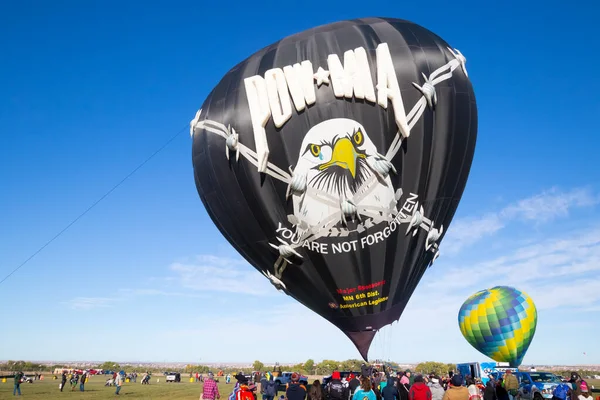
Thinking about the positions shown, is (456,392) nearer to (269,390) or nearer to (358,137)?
(269,390)

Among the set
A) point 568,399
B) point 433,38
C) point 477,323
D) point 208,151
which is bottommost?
point 568,399

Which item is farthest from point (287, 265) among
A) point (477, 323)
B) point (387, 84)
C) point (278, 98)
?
point (477, 323)

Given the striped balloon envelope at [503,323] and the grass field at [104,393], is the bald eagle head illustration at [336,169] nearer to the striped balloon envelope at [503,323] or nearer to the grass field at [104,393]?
the grass field at [104,393]

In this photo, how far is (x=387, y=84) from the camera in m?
17.9

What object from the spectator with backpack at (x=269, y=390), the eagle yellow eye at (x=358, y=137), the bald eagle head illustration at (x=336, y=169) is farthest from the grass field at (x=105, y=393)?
the eagle yellow eye at (x=358, y=137)

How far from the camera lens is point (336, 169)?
17.9m

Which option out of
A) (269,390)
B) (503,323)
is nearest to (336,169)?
(269,390)

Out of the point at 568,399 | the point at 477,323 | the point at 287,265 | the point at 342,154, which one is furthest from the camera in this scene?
the point at 477,323

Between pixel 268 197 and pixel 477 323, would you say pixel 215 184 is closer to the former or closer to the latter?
pixel 268 197

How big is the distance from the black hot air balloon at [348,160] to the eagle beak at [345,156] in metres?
0.04

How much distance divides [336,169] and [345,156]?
55cm

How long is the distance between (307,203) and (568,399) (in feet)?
31.8

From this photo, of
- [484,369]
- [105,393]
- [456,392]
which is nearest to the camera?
[456,392]

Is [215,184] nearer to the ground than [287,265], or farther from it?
farther from it
